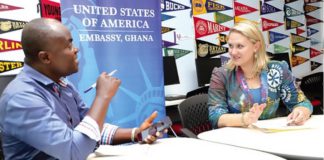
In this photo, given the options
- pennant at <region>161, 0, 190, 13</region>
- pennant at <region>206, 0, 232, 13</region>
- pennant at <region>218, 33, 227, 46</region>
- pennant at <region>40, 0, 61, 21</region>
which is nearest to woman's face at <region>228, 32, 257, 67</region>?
pennant at <region>40, 0, 61, 21</region>

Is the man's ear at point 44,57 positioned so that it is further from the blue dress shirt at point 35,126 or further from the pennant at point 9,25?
the pennant at point 9,25

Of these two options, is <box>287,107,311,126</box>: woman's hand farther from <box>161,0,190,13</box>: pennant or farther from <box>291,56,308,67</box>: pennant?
<box>291,56,308,67</box>: pennant

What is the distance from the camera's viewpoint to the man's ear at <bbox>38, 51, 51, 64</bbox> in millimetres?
1338

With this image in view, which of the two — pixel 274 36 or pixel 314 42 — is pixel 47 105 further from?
pixel 314 42

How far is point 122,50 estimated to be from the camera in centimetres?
294

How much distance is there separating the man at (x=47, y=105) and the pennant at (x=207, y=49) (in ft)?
11.7

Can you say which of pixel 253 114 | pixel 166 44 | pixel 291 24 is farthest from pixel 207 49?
pixel 253 114

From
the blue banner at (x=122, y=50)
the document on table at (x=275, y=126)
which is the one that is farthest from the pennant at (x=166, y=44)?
the document on table at (x=275, y=126)

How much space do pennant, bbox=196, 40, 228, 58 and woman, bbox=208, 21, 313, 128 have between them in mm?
2476

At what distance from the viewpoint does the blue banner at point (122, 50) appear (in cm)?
266

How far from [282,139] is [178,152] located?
56 centimetres

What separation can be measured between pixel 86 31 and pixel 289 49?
4591 millimetres

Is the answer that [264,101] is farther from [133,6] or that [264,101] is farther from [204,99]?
[133,6]

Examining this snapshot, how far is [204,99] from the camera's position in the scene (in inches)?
95.9
